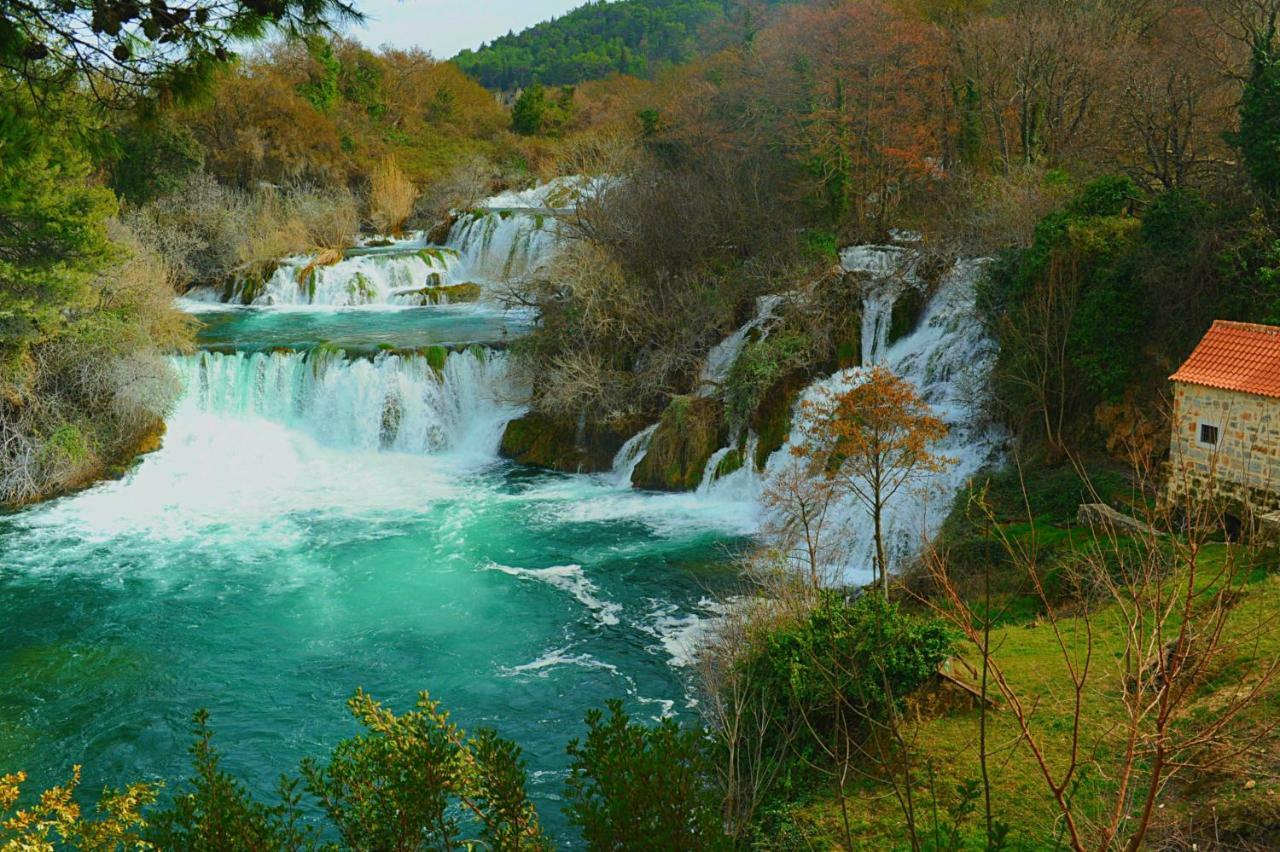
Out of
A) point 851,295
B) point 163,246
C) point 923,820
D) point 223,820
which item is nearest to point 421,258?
point 163,246

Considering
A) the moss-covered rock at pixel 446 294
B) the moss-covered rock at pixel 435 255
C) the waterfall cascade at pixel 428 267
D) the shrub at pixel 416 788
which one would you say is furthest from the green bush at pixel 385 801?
the moss-covered rock at pixel 435 255

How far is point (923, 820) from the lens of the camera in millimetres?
8602

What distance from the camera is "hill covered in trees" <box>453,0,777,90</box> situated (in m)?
60.0

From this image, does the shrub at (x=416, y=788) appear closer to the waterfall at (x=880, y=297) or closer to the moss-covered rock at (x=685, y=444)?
the moss-covered rock at (x=685, y=444)

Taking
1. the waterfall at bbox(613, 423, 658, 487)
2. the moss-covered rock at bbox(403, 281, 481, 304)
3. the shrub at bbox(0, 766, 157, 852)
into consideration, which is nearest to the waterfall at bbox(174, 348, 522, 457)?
the waterfall at bbox(613, 423, 658, 487)

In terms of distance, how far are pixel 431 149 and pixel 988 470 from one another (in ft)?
129

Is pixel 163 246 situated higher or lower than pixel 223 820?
higher

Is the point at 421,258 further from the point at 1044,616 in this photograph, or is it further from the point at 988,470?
the point at 1044,616

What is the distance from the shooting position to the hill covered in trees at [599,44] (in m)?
60.0

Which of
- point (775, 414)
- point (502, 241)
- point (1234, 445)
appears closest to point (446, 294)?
point (502, 241)

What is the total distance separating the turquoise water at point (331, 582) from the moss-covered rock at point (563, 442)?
1.61 ft

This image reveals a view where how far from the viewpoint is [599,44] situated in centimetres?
6625

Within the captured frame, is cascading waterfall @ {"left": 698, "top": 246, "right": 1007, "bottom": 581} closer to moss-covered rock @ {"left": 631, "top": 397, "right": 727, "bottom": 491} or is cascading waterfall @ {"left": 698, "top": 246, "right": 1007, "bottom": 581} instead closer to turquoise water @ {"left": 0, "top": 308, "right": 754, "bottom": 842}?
moss-covered rock @ {"left": 631, "top": 397, "right": 727, "bottom": 491}

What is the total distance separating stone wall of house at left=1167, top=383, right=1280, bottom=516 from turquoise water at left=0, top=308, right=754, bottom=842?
6400mm
